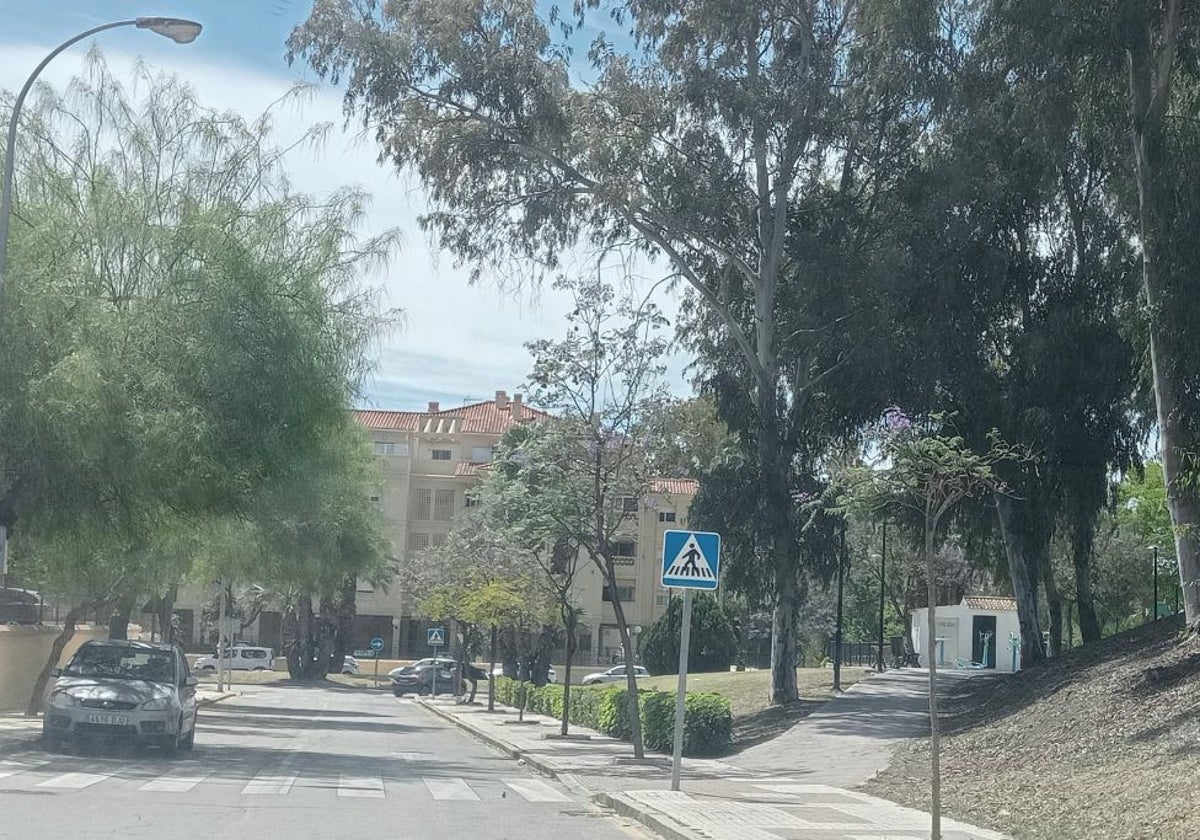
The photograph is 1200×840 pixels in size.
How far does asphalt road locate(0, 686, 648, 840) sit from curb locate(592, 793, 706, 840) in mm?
178

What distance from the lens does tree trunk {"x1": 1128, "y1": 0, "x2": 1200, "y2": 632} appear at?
2147 cm

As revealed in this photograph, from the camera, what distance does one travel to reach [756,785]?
1933cm

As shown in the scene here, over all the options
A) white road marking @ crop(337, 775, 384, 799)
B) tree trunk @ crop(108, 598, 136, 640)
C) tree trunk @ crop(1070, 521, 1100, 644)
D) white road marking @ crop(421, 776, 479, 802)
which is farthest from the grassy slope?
tree trunk @ crop(108, 598, 136, 640)

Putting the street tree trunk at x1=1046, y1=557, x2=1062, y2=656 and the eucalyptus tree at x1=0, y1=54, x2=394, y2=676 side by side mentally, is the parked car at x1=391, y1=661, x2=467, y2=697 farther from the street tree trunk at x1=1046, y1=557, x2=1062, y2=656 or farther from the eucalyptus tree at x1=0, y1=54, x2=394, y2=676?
the eucalyptus tree at x1=0, y1=54, x2=394, y2=676

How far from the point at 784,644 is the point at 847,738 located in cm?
727

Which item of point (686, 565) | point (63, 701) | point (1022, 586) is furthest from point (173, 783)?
point (1022, 586)

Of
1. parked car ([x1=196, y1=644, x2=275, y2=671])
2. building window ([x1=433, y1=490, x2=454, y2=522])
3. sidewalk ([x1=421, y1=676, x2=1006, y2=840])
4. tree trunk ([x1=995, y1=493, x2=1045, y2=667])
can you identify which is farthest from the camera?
building window ([x1=433, y1=490, x2=454, y2=522])

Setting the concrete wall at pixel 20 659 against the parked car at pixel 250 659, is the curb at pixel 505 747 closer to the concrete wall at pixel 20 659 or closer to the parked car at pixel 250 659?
the concrete wall at pixel 20 659

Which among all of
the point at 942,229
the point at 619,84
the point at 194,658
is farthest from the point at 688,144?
the point at 194,658

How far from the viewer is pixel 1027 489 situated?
28.5 meters

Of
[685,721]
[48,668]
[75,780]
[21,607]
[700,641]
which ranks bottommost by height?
[75,780]

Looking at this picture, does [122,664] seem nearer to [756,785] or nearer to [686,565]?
[686,565]

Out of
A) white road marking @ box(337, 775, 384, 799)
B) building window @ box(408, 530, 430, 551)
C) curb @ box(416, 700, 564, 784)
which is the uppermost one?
building window @ box(408, 530, 430, 551)

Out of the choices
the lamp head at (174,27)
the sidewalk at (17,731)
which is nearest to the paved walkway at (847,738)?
the sidewalk at (17,731)
